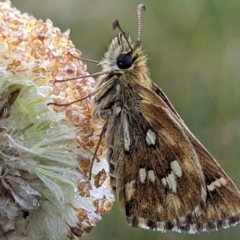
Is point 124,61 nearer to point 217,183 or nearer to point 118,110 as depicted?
point 118,110

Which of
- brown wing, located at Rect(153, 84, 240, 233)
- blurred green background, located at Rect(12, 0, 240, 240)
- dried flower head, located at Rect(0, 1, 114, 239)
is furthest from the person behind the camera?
blurred green background, located at Rect(12, 0, 240, 240)

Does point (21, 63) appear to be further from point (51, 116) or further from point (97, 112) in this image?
point (97, 112)

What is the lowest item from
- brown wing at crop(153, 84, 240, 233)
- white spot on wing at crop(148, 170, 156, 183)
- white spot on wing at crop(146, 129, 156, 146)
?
brown wing at crop(153, 84, 240, 233)

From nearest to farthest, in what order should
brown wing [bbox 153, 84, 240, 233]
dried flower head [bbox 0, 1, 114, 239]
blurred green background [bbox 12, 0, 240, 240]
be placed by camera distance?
dried flower head [bbox 0, 1, 114, 239] → brown wing [bbox 153, 84, 240, 233] → blurred green background [bbox 12, 0, 240, 240]

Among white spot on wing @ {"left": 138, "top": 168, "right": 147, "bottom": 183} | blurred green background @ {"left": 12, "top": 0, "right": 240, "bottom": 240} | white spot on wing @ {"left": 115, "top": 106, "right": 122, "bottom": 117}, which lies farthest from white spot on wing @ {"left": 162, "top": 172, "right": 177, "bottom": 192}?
blurred green background @ {"left": 12, "top": 0, "right": 240, "bottom": 240}

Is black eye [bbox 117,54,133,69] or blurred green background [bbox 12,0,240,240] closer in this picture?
black eye [bbox 117,54,133,69]

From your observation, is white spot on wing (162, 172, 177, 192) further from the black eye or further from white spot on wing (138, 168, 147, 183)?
the black eye
